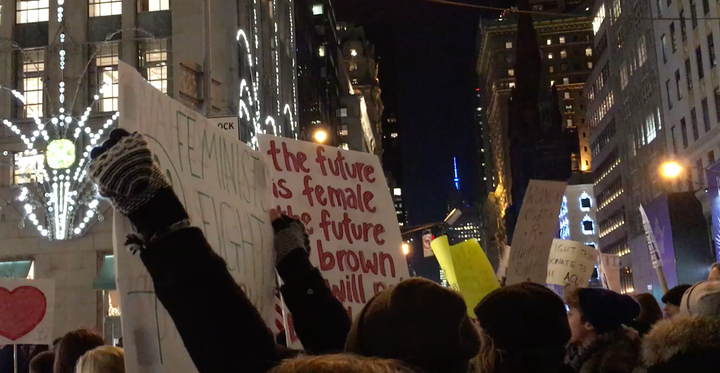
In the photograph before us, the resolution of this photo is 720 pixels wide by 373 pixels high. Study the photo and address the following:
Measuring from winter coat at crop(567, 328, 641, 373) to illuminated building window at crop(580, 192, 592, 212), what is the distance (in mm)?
98913

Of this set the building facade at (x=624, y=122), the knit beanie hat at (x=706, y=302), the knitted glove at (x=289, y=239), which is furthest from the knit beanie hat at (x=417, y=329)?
the building facade at (x=624, y=122)

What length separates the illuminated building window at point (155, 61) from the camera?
22.9 meters

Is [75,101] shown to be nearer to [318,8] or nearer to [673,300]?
[673,300]

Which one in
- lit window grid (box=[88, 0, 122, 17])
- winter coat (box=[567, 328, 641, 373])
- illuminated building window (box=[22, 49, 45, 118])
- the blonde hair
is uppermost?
lit window grid (box=[88, 0, 122, 17])

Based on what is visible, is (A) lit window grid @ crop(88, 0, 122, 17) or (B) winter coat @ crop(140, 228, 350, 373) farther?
(A) lit window grid @ crop(88, 0, 122, 17)

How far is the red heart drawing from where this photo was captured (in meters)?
6.20

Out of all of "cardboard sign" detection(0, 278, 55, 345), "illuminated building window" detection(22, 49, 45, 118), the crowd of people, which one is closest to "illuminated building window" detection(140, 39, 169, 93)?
"illuminated building window" detection(22, 49, 45, 118)

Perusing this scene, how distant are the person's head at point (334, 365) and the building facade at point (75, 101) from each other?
19778 mm

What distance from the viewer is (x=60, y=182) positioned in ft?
72.0

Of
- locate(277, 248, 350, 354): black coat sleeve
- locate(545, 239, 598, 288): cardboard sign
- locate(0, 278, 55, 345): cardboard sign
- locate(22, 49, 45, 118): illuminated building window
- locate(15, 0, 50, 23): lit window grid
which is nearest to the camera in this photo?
locate(277, 248, 350, 354): black coat sleeve

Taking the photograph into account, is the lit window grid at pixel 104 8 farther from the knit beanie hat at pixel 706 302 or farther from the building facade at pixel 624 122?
the building facade at pixel 624 122

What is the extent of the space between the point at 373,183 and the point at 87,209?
19.2 metres

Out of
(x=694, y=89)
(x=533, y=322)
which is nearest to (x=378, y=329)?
(x=533, y=322)

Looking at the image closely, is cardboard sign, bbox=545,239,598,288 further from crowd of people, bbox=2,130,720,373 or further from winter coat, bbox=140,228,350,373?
winter coat, bbox=140,228,350,373
